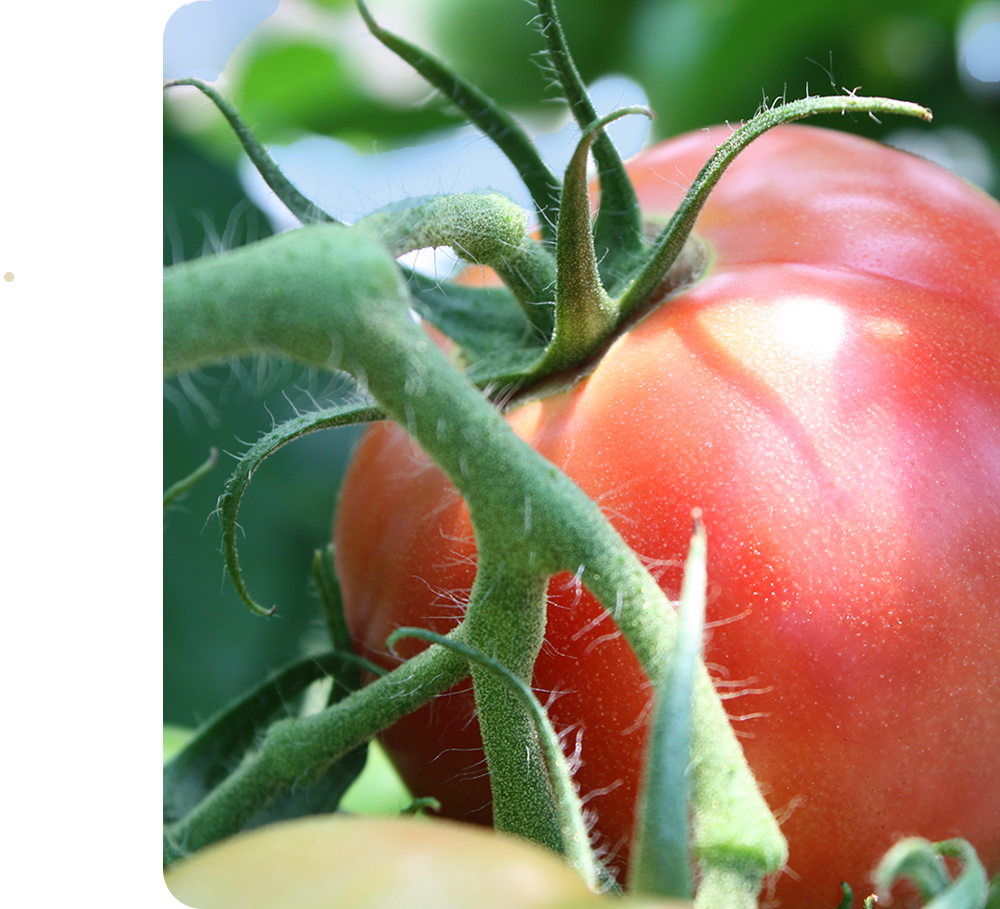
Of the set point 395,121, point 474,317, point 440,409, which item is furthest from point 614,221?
point 395,121

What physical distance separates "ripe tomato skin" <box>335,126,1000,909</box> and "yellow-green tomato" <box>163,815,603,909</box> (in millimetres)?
105

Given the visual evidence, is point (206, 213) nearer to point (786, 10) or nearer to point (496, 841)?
point (786, 10)

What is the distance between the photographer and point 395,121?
97cm

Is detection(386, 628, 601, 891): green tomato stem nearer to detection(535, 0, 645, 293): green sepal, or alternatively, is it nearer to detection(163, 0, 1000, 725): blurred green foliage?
detection(535, 0, 645, 293): green sepal

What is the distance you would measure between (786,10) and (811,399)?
1.94 feet

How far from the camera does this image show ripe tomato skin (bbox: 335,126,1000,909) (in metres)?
0.30

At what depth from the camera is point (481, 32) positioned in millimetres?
909

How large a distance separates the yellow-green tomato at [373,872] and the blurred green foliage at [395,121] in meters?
0.44

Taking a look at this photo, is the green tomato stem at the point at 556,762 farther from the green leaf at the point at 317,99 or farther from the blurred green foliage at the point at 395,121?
the green leaf at the point at 317,99

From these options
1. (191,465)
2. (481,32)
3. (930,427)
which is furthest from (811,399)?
(481,32)

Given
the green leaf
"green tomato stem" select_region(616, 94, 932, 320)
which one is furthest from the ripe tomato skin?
the green leaf

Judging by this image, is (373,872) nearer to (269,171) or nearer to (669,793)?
(669,793)

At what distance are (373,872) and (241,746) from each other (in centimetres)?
25

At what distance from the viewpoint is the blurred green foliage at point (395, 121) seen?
74 centimetres
